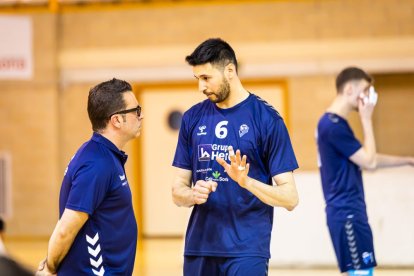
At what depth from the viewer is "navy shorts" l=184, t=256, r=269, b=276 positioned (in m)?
4.68

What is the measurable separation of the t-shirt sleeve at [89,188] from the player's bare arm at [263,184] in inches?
26.7

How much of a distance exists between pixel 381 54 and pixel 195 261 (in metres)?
10.4

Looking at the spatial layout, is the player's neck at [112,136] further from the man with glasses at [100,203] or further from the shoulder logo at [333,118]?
the shoulder logo at [333,118]

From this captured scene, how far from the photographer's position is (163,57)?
15.3m

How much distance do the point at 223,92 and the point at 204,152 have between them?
1.23 ft

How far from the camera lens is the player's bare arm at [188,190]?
447 cm

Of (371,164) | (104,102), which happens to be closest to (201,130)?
(104,102)

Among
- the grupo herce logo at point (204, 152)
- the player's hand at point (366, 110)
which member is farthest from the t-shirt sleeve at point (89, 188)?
the player's hand at point (366, 110)

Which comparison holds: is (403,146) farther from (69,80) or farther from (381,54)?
(69,80)

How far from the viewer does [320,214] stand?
10.8 metres

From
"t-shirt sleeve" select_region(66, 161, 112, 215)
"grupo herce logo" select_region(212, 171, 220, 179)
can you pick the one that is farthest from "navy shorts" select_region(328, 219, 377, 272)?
"t-shirt sleeve" select_region(66, 161, 112, 215)

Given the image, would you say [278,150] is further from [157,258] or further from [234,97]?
[157,258]

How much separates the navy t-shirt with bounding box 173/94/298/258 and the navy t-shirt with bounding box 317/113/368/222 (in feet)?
5.86

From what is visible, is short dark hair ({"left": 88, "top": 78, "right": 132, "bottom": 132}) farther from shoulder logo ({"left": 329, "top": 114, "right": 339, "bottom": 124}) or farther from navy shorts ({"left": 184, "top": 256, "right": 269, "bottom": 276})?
shoulder logo ({"left": 329, "top": 114, "right": 339, "bottom": 124})
